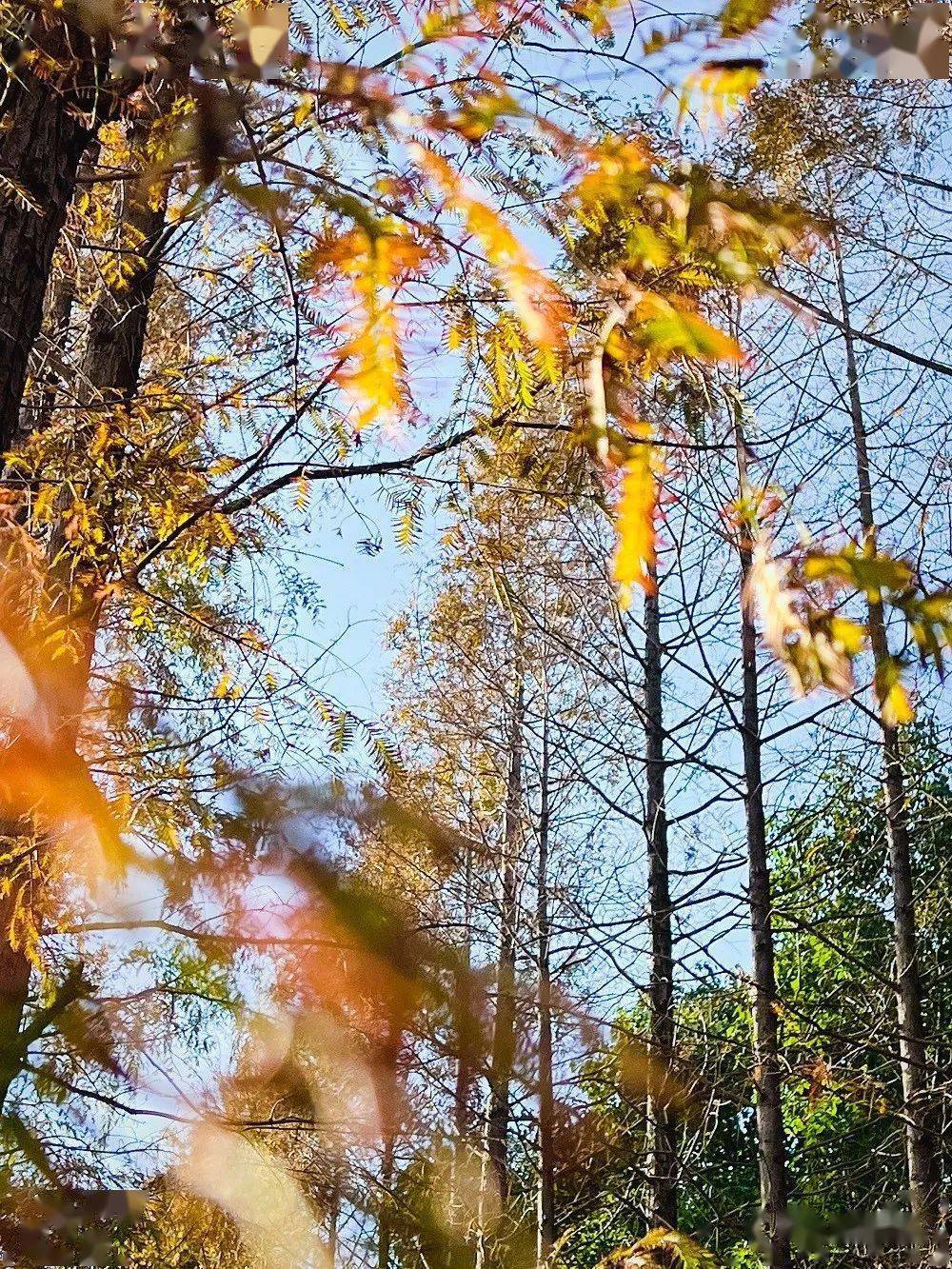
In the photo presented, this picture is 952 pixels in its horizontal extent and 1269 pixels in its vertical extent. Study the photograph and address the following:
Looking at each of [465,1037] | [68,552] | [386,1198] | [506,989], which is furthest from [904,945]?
[68,552]

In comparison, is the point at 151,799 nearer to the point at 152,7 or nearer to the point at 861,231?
the point at 152,7

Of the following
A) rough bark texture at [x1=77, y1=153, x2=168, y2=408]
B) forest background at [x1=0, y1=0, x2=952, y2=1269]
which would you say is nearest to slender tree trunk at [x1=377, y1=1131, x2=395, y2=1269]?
forest background at [x1=0, y1=0, x2=952, y2=1269]

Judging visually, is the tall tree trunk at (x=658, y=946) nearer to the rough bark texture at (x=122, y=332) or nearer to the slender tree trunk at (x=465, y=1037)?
the slender tree trunk at (x=465, y=1037)

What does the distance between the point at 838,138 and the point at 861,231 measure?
43 centimetres

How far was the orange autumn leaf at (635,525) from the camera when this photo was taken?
75 centimetres

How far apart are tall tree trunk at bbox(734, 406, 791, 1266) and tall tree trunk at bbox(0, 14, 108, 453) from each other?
5.19 feet

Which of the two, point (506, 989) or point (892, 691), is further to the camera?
point (506, 989)

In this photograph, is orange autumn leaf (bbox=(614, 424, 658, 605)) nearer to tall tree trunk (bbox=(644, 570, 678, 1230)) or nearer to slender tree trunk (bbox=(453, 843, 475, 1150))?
tall tree trunk (bbox=(644, 570, 678, 1230))

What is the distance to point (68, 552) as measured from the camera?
2268 millimetres

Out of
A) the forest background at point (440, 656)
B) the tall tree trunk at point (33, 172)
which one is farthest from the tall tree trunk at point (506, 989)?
the tall tree trunk at point (33, 172)

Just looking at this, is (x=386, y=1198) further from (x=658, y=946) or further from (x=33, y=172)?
(x=33, y=172)

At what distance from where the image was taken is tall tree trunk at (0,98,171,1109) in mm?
2139

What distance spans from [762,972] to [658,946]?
1.76 ft

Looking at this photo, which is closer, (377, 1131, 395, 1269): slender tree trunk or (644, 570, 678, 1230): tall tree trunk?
(644, 570, 678, 1230): tall tree trunk
